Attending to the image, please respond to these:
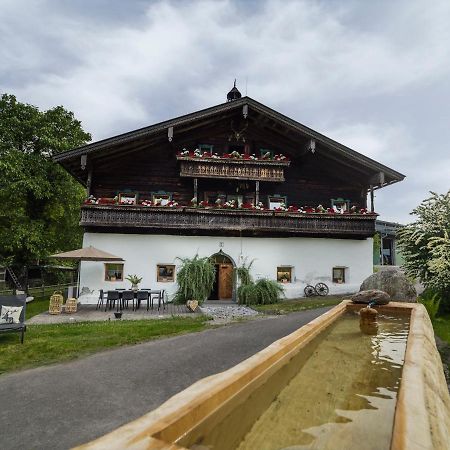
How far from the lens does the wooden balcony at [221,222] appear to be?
17062mm

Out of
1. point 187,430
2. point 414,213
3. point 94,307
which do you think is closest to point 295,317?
point 414,213

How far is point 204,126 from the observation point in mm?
20812

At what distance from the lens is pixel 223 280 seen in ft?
63.2

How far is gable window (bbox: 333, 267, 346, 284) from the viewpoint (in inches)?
776

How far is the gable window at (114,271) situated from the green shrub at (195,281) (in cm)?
296

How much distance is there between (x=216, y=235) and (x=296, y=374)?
46.8 feet

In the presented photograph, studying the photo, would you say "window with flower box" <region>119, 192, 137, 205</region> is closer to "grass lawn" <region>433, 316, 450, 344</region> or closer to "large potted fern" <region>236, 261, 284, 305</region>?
"large potted fern" <region>236, 261, 284, 305</region>

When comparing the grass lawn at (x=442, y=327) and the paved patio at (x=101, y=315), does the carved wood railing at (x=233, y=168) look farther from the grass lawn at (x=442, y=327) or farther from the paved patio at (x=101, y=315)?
the grass lawn at (x=442, y=327)

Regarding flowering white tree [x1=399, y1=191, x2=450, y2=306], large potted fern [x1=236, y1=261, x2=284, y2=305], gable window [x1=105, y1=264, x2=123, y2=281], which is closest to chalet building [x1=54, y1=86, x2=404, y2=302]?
gable window [x1=105, y1=264, x2=123, y2=281]

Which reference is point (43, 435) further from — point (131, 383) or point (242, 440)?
point (242, 440)

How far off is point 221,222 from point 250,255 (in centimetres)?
242

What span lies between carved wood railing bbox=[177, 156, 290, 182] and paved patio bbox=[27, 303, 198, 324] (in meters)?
7.36

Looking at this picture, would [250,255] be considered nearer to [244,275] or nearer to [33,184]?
[244,275]

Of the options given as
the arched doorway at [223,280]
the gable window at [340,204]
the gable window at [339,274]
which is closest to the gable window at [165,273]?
the arched doorway at [223,280]
